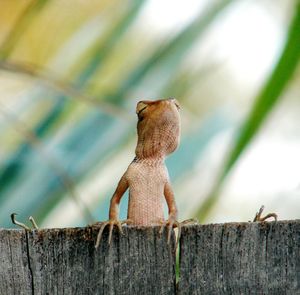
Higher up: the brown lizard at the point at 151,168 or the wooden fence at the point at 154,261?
the brown lizard at the point at 151,168

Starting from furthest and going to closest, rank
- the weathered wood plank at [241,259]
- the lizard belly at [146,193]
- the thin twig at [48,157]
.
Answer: the thin twig at [48,157]
the lizard belly at [146,193]
the weathered wood plank at [241,259]

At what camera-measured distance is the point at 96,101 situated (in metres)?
4.87

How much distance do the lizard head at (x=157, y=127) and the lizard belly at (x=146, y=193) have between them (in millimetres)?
54

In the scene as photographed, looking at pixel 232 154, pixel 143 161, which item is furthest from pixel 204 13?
A: pixel 143 161

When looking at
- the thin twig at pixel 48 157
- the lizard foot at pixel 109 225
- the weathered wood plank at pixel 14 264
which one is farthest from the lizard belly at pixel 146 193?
the thin twig at pixel 48 157

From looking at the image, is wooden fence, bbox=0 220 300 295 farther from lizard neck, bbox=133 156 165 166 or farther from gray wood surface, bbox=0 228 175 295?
lizard neck, bbox=133 156 165 166

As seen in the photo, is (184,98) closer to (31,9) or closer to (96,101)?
(96,101)

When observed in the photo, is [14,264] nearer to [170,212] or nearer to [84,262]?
[84,262]

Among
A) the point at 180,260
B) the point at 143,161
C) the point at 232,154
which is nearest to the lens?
the point at 180,260

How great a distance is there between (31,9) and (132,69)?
0.64m

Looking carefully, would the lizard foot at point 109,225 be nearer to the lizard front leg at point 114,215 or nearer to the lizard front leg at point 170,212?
the lizard front leg at point 114,215

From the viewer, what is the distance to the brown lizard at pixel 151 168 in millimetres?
2545

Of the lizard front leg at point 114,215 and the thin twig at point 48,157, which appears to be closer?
the lizard front leg at point 114,215

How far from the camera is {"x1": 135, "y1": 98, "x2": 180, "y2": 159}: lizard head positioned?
261 centimetres
